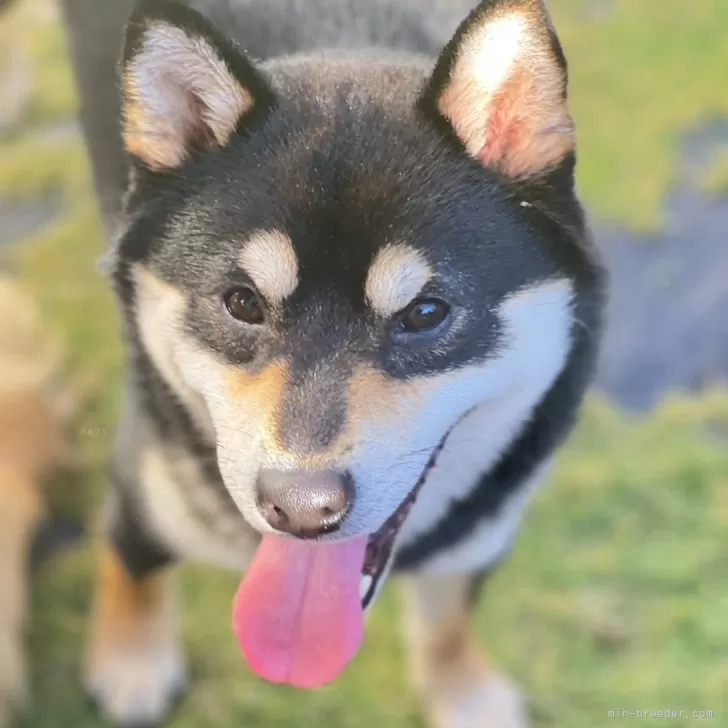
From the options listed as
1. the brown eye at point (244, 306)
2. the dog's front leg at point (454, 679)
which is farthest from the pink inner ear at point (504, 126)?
the dog's front leg at point (454, 679)

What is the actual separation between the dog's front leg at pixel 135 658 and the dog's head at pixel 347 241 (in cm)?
52

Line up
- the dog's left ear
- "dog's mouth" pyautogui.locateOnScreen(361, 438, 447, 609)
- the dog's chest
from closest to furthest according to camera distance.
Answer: the dog's left ear < "dog's mouth" pyautogui.locateOnScreen(361, 438, 447, 609) < the dog's chest

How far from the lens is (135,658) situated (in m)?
1.29

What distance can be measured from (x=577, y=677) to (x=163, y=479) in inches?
25.6

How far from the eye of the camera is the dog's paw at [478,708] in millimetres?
1286

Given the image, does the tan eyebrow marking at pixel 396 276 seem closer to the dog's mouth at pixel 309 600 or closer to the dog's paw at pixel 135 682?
the dog's mouth at pixel 309 600

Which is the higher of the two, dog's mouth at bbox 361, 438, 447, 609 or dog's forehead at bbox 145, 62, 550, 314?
dog's forehead at bbox 145, 62, 550, 314

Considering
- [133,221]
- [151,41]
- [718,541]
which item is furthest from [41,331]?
[718,541]

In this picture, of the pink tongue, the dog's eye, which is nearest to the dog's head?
the dog's eye

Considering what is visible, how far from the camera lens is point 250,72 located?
780 millimetres

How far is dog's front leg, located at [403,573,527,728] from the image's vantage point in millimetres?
1268

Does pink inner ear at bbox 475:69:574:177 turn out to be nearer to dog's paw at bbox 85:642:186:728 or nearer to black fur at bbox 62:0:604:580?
black fur at bbox 62:0:604:580

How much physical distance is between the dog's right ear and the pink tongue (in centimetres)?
35

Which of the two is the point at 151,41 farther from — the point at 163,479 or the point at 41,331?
the point at 41,331
